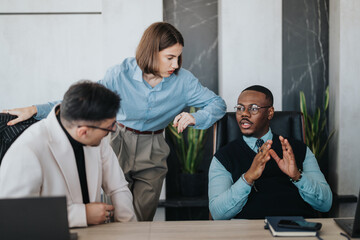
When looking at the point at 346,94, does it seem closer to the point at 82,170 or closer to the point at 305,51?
the point at 305,51

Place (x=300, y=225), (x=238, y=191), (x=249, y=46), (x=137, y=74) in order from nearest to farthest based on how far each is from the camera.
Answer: (x=300, y=225) < (x=238, y=191) < (x=137, y=74) < (x=249, y=46)

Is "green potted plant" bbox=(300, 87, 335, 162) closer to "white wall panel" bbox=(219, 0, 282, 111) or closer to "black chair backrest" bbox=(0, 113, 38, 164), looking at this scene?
"white wall panel" bbox=(219, 0, 282, 111)

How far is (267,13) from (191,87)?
123 cm

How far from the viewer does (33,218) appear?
1.20 m

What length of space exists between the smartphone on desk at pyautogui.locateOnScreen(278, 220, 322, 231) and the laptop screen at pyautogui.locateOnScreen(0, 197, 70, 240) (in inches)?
33.2

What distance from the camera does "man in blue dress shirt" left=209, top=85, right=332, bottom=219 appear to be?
80.0 inches

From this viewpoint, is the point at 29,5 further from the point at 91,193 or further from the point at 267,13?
the point at 91,193

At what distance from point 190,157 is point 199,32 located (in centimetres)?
118

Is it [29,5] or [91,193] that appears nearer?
[91,193]

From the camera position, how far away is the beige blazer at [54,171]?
1470 millimetres

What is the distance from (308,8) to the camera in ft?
11.9

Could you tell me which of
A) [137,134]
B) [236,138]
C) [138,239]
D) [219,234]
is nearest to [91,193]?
[138,239]

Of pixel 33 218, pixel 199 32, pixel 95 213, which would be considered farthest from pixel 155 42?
pixel 33 218

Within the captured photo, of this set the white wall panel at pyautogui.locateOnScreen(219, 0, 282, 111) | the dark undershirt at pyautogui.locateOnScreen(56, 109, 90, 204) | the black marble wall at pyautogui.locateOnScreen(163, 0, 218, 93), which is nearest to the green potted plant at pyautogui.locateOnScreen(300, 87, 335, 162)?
the white wall panel at pyautogui.locateOnScreen(219, 0, 282, 111)
